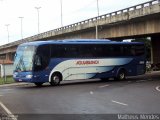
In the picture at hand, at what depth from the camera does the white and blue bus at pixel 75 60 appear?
3406 centimetres

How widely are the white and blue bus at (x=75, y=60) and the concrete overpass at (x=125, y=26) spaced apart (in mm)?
4181

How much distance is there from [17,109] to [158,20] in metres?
28.6

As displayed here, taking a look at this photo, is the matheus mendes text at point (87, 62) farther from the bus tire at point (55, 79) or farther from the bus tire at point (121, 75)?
the bus tire at point (121, 75)

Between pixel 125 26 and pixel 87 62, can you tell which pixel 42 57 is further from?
pixel 125 26

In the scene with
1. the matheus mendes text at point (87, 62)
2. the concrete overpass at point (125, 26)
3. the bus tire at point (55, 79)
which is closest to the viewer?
the bus tire at point (55, 79)

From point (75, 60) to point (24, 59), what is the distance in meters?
3.94

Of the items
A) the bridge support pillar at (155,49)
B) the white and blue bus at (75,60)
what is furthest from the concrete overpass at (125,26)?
the white and blue bus at (75,60)

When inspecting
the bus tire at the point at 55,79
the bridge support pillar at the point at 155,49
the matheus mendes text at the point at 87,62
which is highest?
the bridge support pillar at the point at 155,49

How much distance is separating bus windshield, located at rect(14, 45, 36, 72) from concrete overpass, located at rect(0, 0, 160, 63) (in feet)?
40.1

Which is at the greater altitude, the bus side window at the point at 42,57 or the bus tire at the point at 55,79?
the bus side window at the point at 42,57

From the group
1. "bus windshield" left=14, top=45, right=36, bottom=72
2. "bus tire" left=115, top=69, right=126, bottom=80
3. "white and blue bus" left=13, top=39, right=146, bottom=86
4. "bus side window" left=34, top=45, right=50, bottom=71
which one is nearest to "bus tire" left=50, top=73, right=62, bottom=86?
"white and blue bus" left=13, top=39, right=146, bottom=86

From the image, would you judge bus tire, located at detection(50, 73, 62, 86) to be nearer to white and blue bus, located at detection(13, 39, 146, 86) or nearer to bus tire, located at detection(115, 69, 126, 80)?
white and blue bus, located at detection(13, 39, 146, 86)

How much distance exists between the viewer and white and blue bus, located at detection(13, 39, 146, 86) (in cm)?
3406

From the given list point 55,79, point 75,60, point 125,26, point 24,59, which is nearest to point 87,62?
point 75,60
